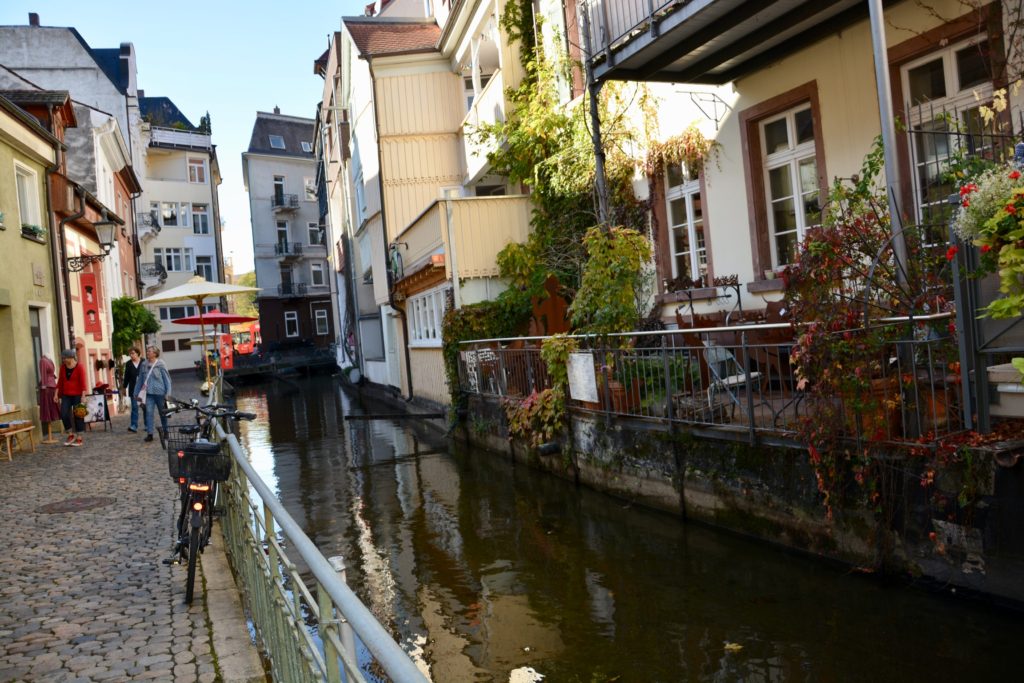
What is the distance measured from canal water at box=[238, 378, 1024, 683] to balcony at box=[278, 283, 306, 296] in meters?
52.2

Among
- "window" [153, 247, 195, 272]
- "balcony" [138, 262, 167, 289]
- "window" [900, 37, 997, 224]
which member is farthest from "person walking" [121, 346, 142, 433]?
"window" [153, 247, 195, 272]

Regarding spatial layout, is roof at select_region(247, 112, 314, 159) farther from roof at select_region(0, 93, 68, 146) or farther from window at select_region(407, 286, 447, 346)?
roof at select_region(0, 93, 68, 146)

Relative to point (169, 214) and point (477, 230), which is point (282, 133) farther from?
point (477, 230)

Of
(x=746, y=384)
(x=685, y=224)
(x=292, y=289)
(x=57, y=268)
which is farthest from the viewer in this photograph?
(x=292, y=289)

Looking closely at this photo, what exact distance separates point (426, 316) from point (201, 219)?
3980cm

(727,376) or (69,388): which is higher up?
(69,388)

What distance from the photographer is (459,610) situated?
6973 mm

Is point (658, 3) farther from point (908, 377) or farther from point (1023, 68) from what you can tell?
point (908, 377)

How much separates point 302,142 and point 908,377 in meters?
65.1

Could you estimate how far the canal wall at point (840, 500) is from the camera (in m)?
5.74

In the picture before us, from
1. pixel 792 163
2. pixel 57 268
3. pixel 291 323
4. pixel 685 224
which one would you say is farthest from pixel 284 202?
pixel 792 163

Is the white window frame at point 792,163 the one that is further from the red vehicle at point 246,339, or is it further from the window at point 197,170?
the red vehicle at point 246,339

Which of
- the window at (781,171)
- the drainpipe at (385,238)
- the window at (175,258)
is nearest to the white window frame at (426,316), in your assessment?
the drainpipe at (385,238)

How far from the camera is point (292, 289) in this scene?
62.7 metres
